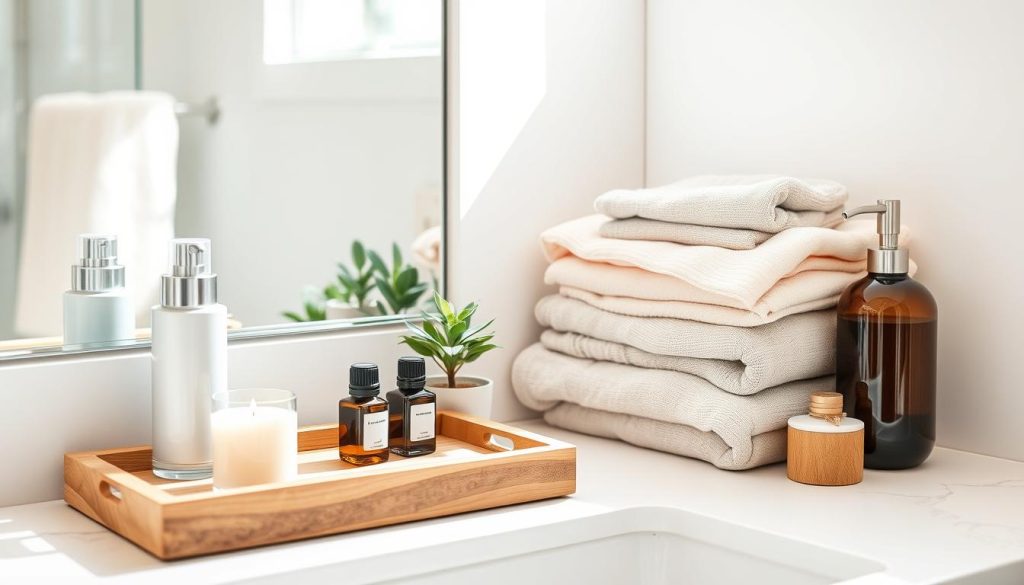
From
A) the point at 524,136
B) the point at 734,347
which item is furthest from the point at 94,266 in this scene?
the point at 734,347

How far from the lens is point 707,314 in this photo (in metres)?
1.19

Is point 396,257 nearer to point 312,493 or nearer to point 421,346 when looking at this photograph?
point 421,346

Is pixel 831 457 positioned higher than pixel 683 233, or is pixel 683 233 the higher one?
pixel 683 233

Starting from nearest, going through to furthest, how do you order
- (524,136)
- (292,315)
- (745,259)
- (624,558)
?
1. (624,558)
2. (745,259)
3. (292,315)
4. (524,136)

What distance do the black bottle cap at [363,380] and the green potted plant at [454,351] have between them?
0.44 feet

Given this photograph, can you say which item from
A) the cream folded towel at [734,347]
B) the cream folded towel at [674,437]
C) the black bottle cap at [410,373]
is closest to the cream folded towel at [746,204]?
the cream folded towel at [734,347]

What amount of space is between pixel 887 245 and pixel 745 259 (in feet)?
0.49

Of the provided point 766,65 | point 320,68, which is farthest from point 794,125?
point 320,68

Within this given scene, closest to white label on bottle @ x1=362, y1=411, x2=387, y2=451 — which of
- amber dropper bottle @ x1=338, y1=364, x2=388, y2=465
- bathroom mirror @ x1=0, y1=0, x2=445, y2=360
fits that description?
amber dropper bottle @ x1=338, y1=364, x2=388, y2=465

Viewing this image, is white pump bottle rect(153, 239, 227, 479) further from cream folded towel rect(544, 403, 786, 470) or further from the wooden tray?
cream folded towel rect(544, 403, 786, 470)

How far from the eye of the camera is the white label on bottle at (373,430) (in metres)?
1.08

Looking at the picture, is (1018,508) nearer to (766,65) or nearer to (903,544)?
(903,544)

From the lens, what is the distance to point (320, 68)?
4.37 feet

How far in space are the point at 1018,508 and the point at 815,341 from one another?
26cm
